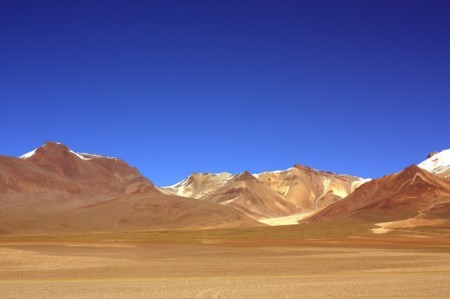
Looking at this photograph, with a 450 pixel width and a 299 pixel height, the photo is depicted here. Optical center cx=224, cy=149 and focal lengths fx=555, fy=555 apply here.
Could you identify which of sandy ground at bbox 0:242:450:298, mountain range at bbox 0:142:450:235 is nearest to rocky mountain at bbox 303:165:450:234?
mountain range at bbox 0:142:450:235

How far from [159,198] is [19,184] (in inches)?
2011

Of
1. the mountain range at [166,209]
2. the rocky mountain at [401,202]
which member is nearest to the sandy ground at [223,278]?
the mountain range at [166,209]

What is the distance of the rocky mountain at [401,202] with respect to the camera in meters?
130

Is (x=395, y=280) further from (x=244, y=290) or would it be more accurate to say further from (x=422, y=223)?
(x=422, y=223)

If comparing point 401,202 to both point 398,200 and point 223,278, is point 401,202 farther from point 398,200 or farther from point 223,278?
point 223,278

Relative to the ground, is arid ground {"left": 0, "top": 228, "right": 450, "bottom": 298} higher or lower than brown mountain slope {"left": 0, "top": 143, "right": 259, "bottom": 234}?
lower

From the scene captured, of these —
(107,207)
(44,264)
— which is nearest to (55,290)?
(44,264)

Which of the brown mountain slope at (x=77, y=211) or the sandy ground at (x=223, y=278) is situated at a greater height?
the brown mountain slope at (x=77, y=211)

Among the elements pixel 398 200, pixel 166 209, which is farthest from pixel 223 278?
pixel 166 209

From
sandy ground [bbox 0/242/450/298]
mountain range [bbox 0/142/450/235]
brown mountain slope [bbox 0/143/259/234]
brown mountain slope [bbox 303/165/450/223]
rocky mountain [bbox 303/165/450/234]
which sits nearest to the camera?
sandy ground [bbox 0/242/450/298]

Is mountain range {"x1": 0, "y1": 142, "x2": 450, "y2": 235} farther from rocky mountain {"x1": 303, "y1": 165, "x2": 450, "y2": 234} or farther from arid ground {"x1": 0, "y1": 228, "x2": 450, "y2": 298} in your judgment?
arid ground {"x1": 0, "y1": 228, "x2": 450, "y2": 298}

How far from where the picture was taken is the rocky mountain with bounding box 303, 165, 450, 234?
13025 centimetres

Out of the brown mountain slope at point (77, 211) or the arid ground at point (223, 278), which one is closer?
the arid ground at point (223, 278)

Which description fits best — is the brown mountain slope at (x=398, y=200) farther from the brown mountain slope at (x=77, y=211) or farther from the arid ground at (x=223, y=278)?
the arid ground at (x=223, y=278)
